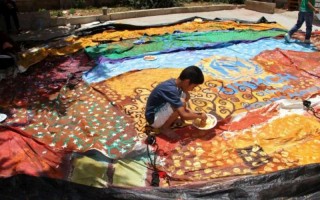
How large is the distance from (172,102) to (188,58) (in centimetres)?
288

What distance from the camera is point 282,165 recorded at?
11.6 ft

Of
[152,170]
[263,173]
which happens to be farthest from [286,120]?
[152,170]

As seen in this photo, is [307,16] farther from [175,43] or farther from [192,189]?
[192,189]

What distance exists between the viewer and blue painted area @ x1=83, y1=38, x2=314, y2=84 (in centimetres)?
595

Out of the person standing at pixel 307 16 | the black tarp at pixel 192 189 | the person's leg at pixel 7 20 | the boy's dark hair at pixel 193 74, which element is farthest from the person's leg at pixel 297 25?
the person's leg at pixel 7 20

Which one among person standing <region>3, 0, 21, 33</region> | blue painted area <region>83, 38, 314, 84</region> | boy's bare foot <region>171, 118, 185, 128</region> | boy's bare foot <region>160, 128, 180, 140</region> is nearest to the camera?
boy's bare foot <region>160, 128, 180, 140</region>

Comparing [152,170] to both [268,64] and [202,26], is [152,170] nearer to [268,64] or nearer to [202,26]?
[268,64]

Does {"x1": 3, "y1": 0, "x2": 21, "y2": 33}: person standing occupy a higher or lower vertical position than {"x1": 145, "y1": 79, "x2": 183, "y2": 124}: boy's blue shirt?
higher

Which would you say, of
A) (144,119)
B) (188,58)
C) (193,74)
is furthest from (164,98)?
(188,58)

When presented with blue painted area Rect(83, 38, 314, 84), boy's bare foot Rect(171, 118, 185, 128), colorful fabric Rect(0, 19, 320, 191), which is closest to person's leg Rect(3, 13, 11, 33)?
colorful fabric Rect(0, 19, 320, 191)

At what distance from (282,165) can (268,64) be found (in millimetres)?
3095

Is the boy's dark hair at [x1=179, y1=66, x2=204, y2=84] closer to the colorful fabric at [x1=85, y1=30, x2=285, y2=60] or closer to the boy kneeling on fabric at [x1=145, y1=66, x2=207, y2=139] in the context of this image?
the boy kneeling on fabric at [x1=145, y1=66, x2=207, y2=139]

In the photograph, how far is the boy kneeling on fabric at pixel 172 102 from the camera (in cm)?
380

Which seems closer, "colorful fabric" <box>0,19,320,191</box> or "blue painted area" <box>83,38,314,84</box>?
"colorful fabric" <box>0,19,320,191</box>
